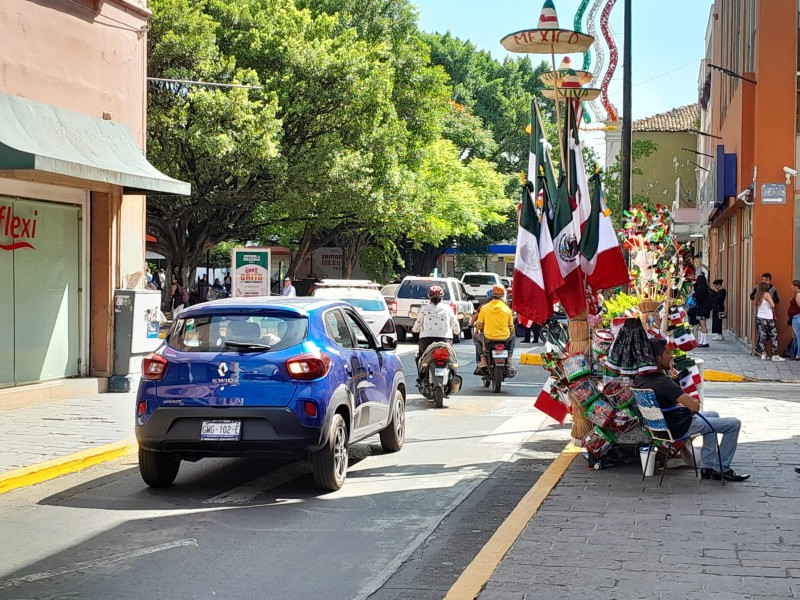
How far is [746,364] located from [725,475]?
13.0 m

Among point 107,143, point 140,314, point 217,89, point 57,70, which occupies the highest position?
point 217,89

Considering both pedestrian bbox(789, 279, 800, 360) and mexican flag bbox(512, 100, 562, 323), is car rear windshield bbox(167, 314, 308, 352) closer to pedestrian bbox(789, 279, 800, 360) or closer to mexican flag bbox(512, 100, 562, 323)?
mexican flag bbox(512, 100, 562, 323)

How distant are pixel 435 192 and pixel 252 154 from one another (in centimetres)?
1350

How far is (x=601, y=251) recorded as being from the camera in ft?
33.7

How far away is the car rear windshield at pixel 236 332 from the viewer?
28.8 feet

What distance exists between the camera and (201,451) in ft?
28.0

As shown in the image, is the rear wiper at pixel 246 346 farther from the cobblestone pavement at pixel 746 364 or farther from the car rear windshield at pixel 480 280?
the car rear windshield at pixel 480 280

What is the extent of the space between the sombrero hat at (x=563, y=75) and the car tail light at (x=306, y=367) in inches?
159

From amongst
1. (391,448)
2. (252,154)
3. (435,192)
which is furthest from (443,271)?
(391,448)

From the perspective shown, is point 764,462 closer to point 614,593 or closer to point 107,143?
point 614,593

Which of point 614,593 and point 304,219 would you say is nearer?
point 614,593

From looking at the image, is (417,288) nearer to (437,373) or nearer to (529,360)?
(529,360)

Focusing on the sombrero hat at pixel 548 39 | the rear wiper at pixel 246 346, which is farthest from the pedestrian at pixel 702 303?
the rear wiper at pixel 246 346

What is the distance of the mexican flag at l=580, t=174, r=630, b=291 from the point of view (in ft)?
33.6
